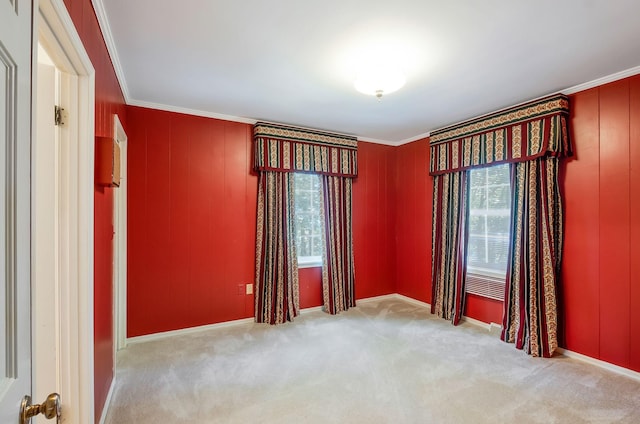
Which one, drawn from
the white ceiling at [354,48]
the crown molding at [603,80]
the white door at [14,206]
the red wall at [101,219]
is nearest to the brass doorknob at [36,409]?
the white door at [14,206]

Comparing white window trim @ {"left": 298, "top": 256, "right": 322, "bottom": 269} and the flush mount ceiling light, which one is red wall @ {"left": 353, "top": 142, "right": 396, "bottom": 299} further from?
the flush mount ceiling light

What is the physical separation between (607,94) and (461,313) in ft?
8.23

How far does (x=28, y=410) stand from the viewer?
2.15 ft

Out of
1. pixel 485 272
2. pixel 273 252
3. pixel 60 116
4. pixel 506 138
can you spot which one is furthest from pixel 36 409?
pixel 485 272

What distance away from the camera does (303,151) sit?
3818mm

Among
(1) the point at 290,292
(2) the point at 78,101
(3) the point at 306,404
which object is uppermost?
(2) the point at 78,101

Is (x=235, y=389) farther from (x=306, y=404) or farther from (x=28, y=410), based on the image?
(x=28, y=410)

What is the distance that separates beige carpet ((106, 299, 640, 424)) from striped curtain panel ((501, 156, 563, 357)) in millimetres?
205

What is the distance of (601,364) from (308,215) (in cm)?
316

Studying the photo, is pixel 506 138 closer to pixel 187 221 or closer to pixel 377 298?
pixel 377 298

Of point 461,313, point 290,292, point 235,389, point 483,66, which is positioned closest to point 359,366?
point 235,389

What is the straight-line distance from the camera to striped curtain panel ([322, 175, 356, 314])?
396 cm

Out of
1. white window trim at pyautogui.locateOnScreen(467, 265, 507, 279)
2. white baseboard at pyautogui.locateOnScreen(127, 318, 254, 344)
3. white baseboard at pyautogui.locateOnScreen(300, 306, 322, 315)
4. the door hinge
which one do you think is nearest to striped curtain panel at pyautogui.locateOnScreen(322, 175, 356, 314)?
white baseboard at pyautogui.locateOnScreen(300, 306, 322, 315)

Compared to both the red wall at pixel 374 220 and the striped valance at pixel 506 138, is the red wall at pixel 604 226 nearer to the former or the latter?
the striped valance at pixel 506 138
